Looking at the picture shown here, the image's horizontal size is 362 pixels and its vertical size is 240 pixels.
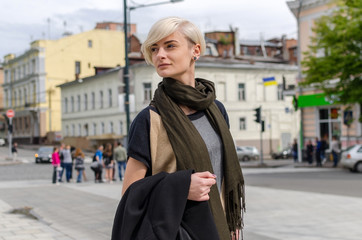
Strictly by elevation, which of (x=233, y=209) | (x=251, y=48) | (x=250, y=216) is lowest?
(x=250, y=216)

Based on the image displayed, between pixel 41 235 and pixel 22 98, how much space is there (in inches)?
2701

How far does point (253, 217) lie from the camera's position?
1026 centimetres

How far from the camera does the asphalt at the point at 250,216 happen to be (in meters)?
8.44

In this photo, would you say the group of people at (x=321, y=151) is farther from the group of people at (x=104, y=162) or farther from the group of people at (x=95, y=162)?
the group of people at (x=104, y=162)

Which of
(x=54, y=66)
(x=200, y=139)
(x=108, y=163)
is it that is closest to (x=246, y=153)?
(x=108, y=163)

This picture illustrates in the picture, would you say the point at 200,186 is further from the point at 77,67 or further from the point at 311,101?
the point at 77,67

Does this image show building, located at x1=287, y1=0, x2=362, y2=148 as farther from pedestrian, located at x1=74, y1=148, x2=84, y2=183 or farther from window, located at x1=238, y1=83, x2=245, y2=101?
pedestrian, located at x1=74, y1=148, x2=84, y2=183

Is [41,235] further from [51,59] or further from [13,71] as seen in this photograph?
[13,71]

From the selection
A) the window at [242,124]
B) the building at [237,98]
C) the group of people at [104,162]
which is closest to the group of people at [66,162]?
the group of people at [104,162]

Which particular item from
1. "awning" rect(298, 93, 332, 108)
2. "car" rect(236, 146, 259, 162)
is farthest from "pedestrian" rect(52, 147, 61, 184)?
"car" rect(236, 146, 259, 162)

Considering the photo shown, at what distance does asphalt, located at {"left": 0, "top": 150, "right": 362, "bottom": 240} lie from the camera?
332 inches

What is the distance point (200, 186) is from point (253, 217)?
8232 mm

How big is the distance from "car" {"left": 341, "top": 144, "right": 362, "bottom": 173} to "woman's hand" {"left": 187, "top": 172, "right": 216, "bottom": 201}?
77.0ft

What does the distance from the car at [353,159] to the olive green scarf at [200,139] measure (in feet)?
75.8
